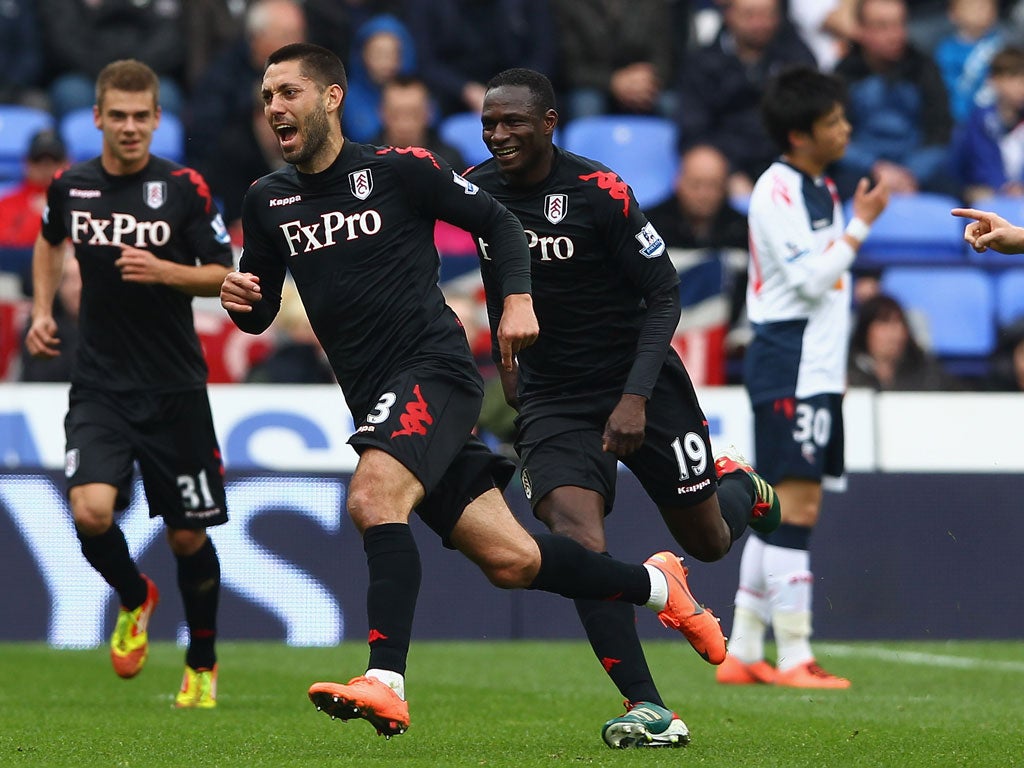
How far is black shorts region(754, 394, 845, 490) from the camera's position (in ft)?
27.2

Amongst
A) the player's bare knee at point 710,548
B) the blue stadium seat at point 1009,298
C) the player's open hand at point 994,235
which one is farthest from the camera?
the blue stadium seat at point 1009,298

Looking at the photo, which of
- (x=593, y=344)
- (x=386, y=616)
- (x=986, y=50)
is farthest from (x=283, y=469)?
(x=986, y=50)

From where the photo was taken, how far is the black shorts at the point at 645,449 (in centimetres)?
629

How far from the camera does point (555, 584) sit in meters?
5.67

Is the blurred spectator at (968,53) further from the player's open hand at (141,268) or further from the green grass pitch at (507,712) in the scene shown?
the player's open hand at (141,268)

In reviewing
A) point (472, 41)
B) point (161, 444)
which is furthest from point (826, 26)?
point (161, 444)

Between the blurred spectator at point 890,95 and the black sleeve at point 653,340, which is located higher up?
the blurred spectator at point 890,95

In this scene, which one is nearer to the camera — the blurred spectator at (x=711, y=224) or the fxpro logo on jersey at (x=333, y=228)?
the fxpro logo on jersey at (x=333, y=228)

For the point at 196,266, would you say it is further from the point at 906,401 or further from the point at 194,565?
the point at 906,401

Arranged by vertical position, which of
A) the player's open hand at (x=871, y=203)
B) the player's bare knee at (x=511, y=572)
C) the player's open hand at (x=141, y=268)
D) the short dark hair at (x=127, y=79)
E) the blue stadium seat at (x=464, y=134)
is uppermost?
the blue stadium seat at (x=464, y=134)

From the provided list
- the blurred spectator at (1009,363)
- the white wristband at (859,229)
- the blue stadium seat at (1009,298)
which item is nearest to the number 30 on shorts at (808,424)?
the white wristband at (859,229)

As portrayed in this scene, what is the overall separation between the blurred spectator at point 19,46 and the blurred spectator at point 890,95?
22.3 ft

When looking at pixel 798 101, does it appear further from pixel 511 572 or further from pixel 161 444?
pixel 511 572

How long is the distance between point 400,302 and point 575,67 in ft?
32.5
